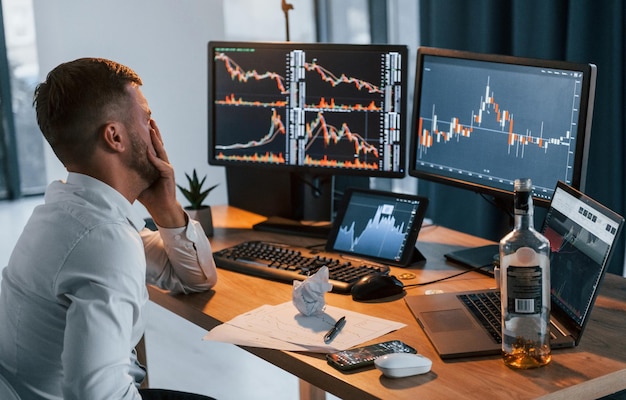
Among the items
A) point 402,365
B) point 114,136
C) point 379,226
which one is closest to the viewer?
point 402,365

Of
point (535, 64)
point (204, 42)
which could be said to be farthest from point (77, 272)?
point (204, 42)

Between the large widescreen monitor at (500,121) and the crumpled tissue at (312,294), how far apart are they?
0.57m

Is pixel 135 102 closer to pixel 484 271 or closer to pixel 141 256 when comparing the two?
pixel 141 256

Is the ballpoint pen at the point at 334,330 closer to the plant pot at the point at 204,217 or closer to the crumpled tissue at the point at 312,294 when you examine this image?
the crumpled tissue at the point at 312,294

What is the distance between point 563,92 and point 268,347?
89 cm

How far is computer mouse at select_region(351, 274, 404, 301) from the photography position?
1.88 metres

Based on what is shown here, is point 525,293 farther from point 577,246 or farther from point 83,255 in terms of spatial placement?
point 83,255

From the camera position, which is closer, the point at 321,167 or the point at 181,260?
the point at 181,260

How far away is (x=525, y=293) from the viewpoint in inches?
57.2

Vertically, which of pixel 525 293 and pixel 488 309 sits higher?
pixel 525 293

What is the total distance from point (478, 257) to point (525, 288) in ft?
2.28

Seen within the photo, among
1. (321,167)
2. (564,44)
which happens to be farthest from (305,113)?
(564,44)

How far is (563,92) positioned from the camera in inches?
76.2

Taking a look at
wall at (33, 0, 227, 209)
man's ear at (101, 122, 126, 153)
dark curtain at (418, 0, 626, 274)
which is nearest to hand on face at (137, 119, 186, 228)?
man's ear at (101, 122, 126, 153)
